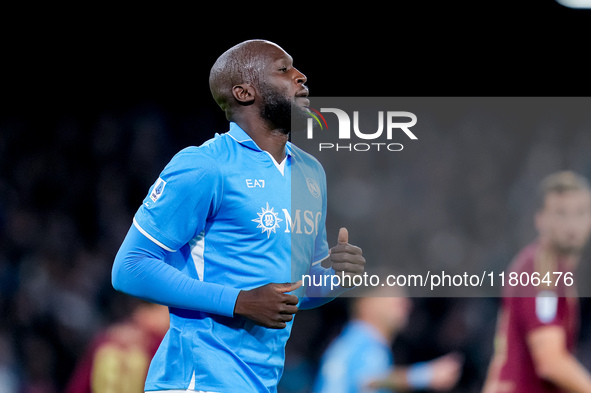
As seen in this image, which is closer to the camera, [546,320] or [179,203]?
[179,203]

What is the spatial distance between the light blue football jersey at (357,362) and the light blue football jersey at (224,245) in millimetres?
2091

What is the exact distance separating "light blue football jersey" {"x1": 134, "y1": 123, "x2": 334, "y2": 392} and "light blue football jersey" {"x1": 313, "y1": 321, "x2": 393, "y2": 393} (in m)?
2.09

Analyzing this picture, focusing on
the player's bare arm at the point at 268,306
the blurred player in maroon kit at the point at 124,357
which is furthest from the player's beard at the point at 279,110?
the blurred player in maroon kit at the point at 124,357

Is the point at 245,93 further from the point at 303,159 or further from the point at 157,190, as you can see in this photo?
the point at 157,190

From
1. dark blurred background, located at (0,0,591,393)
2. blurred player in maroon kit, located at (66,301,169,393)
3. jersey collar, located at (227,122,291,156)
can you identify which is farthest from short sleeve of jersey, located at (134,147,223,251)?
dark blurred background, located at (0,0,591,393)

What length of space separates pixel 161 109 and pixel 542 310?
629 cm

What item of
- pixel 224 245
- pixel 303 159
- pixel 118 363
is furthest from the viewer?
pixel 118 363

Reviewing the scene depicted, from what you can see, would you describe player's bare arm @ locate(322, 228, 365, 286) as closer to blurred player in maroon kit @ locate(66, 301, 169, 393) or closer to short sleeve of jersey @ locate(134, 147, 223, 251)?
short sleeve of jersey @ locate(134, 147, 223, 251)

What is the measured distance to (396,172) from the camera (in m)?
7.39

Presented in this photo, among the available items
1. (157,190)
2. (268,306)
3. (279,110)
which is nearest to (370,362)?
(279,110)

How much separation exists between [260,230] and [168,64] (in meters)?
6.03

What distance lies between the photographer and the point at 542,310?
304 cm

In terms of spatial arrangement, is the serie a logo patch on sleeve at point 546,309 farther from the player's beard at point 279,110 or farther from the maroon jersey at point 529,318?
the player's beard at point 279,110

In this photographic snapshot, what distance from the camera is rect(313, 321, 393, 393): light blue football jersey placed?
4.23m
